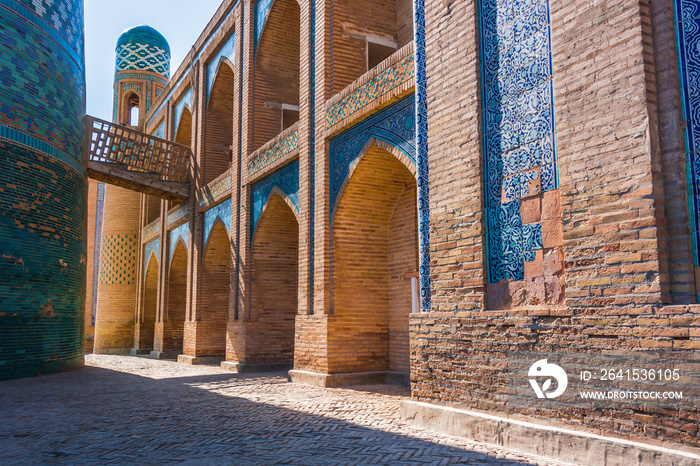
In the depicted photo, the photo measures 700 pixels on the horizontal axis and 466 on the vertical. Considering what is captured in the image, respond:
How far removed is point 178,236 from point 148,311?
14.8 ft

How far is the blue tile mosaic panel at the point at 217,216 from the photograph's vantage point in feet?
42.7

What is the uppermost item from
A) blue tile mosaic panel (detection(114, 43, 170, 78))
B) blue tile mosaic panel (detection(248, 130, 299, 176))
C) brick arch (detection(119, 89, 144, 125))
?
blue tile mosaic panel (detection(114, 43, 170, 78))

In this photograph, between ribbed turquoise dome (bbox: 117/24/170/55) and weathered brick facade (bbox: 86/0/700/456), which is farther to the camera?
ribbed turquoise dome (bbox: 117/24/170/55)

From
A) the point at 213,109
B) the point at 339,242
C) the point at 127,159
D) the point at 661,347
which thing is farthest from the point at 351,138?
the point at 127,159

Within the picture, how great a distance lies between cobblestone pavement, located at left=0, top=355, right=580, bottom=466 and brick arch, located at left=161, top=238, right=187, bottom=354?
784 cm

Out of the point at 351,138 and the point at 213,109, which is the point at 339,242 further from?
the point at 213,109

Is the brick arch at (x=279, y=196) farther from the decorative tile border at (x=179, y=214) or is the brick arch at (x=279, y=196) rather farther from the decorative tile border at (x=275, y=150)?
the decorative tile border at (x=179, y=214)

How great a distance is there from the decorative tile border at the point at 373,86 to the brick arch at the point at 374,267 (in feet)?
2.86

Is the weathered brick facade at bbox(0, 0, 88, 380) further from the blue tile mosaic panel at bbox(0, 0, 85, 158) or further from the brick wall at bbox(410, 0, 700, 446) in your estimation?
the brick wall at bbox(410, 0, 700, 446)

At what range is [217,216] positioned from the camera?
13727mm

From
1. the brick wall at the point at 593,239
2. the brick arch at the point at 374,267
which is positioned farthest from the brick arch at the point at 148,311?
the brick wall at the point at 593,239

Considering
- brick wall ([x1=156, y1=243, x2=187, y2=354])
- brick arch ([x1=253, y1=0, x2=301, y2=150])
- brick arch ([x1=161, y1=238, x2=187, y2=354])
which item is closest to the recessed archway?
brick arch ([x1=161, y1=238, x2=187, y2=354])

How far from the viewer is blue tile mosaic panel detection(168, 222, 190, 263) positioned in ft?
51.6

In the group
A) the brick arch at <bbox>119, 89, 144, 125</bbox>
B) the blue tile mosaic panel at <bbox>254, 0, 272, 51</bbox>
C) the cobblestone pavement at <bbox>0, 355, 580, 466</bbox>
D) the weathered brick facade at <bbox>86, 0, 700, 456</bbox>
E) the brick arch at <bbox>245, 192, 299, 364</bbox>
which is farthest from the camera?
the brick arch at <bbox>119, 89, 144, 125</bbox>
